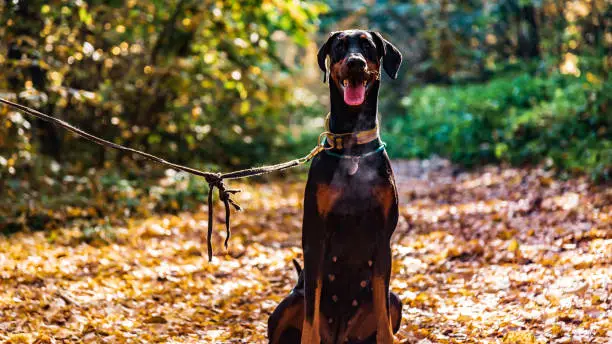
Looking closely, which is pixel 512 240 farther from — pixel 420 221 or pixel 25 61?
pixel 25 61

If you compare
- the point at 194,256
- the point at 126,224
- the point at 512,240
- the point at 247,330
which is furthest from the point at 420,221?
the point at 247,330

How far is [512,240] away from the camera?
7.28 meters

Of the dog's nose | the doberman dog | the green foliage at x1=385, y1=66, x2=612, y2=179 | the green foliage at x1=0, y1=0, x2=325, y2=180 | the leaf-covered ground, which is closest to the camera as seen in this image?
the dog's nose

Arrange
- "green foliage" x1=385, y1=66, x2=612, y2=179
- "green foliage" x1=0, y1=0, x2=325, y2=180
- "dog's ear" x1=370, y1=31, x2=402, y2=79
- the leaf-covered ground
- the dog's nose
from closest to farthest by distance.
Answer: the dog's nose, "dog's ear" x1=370, y1=31, x2=402, y2=79, the leaf-covered ground, "green foliage" x1=0, y1=0, x2=325, y2=180, "green foliage" x1=385, y1=66, x2=612, y2=179

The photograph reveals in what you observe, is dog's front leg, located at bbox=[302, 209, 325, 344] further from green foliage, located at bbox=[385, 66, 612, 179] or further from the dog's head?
green foliage, located at bbox=[385, 66, 612, 179]

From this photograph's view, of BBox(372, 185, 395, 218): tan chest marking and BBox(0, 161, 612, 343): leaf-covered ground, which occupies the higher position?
BBox(372, 185, 395, 218): tan chest marking

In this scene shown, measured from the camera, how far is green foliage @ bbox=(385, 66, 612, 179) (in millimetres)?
10109

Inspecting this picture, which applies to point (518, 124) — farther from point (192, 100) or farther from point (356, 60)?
point (356, 60)

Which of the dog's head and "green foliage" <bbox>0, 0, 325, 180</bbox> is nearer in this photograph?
the dog's head

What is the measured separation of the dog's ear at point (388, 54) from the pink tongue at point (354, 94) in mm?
318

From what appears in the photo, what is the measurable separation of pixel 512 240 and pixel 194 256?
11.4ft

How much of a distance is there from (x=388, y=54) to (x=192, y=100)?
867 centimetres

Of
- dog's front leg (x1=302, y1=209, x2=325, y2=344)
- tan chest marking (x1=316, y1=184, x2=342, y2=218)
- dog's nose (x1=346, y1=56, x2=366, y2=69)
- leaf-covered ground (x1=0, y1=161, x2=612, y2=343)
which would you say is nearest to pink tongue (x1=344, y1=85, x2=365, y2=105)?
dog's nose (x1=346, y1=56, x2=366, y2=69)

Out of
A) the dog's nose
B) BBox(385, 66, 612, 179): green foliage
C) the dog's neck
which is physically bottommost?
the dog's neck
